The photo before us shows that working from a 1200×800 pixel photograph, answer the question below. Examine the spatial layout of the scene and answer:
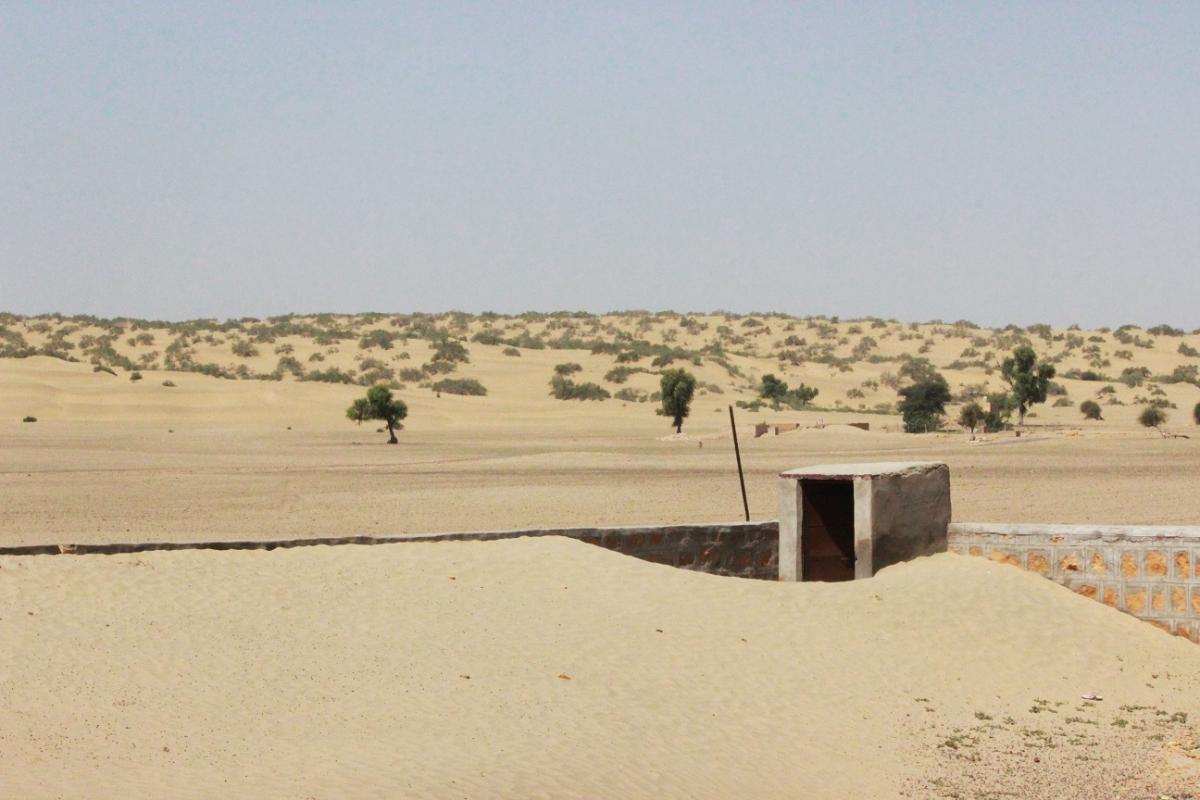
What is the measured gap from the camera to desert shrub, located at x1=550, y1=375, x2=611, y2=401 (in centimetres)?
6062

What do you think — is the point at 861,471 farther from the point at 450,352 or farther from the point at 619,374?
the point at 450,352

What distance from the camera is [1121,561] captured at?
12828 millimetres

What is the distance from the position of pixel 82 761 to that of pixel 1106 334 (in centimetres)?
8928

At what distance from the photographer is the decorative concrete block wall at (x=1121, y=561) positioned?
12492 millimetres

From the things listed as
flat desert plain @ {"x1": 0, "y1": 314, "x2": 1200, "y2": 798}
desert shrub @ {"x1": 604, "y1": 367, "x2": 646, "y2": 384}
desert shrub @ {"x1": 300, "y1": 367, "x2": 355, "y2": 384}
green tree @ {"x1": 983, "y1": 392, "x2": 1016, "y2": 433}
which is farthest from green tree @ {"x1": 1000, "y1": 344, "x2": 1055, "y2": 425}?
desert shrub @ {"x1": 300, "y1": 367, "x2": 355, "y2": 384}

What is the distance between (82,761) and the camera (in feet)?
24.8

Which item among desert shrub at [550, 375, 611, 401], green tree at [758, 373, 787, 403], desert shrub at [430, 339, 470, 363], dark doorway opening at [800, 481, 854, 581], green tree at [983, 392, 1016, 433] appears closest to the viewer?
dark doorway opening at [800, 481, 854, 581]

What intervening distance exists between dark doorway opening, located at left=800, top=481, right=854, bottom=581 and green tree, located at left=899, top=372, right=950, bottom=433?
31.1 meters

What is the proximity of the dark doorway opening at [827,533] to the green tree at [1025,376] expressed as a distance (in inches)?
1338

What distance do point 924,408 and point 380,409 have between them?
54.7ft

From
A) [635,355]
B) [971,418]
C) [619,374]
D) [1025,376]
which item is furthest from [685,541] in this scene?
[635,355]

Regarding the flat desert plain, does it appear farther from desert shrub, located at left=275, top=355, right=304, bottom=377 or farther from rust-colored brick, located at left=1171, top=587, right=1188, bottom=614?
desert shrub, located at left=275, top=355, right=304, bottom=377

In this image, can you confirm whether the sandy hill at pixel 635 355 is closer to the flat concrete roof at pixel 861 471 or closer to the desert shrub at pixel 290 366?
the desert shrub at pixel 290 366

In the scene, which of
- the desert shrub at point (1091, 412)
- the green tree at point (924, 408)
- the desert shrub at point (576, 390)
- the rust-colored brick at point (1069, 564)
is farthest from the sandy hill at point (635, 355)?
the rust-colored brick at point (1069, 564)
